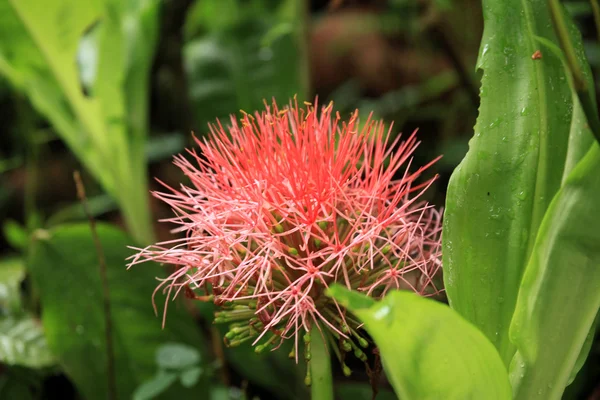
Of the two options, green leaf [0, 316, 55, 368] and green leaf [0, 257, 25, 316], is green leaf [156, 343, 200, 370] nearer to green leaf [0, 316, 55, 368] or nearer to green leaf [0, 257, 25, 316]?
green leaf [0, 316, 55, 368]

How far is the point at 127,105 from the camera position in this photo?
3.74ft

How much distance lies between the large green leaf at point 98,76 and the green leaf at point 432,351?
31.6 inches

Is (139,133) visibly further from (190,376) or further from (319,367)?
(319,367)

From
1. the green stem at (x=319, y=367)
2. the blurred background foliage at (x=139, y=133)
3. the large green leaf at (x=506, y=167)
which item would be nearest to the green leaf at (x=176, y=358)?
the blurred background foliage at (x=139, y=133)

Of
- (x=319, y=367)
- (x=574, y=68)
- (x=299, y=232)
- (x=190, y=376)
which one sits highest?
(x=574, y=68)

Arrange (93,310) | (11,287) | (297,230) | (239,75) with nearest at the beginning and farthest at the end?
(297,230) → (93,310) → (11,287) → (239,75)

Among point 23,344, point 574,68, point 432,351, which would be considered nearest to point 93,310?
point 23,344

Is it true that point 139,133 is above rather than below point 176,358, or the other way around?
above

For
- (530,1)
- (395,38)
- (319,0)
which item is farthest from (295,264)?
(319,0)

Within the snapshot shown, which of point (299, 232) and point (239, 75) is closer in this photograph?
point (299, 232)

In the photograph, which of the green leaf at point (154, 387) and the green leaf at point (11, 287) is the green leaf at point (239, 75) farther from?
the green leaf at point (154, 387)

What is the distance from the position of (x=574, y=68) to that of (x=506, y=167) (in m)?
0.12

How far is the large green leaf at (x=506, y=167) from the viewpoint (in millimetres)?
510

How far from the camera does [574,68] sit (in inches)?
16.3
